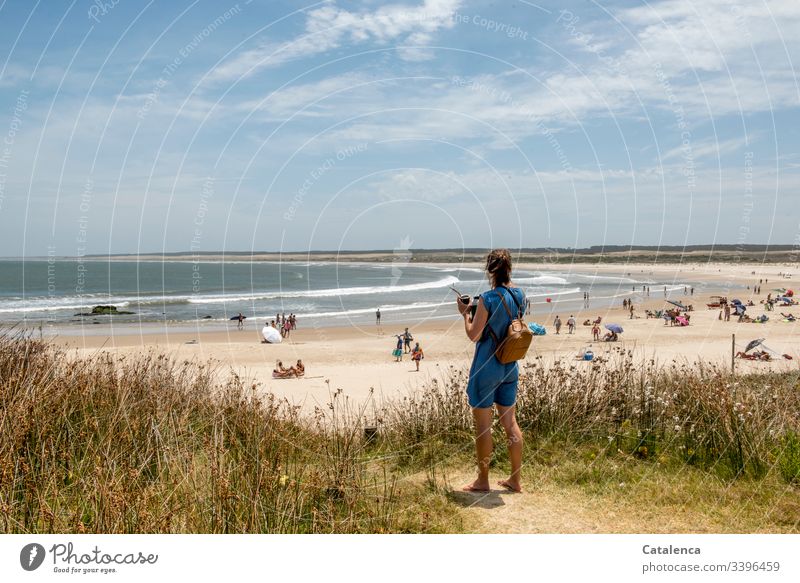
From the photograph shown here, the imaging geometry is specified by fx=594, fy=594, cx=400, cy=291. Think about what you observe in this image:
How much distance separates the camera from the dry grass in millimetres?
3965

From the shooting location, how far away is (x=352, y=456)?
504 cm

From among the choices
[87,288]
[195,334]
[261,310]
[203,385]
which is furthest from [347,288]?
[203,385]

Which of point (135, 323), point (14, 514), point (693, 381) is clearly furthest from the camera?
point (135, 323)

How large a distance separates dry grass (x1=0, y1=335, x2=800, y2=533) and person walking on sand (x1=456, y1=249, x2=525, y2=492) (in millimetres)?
636

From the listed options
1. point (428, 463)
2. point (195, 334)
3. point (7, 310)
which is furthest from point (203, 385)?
point (7, 310)

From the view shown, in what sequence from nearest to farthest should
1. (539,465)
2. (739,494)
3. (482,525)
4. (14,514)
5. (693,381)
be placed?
1. (14,514)
2. (482,525)
3. (739,494)
4. (539,465)
5. (693,381)

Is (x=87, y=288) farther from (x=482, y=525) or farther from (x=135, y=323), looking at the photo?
(x=482, y=525)

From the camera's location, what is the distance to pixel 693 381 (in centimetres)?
643

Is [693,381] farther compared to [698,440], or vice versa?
[693,381]

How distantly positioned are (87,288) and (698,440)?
76.2m

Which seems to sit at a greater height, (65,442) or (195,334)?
(65,442)

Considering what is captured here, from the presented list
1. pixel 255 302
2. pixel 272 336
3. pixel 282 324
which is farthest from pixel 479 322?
pixel 255 302

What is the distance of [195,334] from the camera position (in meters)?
32.7

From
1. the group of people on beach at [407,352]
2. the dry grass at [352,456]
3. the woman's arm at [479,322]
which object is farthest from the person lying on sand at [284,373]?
the woman's arm at [479,322]
